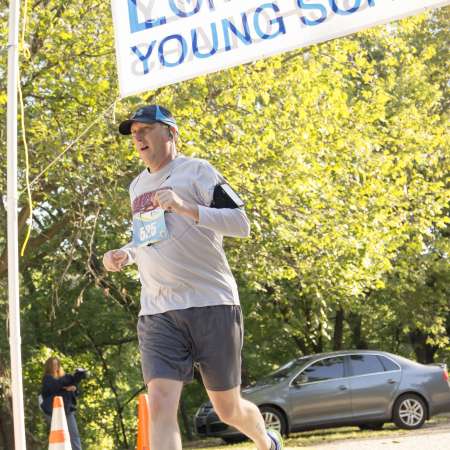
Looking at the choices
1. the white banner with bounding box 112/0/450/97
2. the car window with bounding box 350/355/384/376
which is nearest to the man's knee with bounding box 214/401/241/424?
the white banner with bounding box 112/0/450/97

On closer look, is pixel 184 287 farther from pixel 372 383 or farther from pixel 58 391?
pixel 372 383

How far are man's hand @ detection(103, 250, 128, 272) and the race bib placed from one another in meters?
0.20

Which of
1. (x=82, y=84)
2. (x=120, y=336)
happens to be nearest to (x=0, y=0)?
(x=82, y=84)

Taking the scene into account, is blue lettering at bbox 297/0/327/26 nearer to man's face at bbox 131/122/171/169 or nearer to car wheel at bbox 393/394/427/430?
man's face at bbox 131/122/171/169

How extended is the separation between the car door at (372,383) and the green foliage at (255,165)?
1.27 metres

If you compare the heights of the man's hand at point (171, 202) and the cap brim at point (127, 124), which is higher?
the cap brim at point (127, 124)

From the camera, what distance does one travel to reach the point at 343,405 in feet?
59.1

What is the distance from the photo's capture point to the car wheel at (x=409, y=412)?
1823 cm

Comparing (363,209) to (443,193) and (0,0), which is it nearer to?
(443,193)

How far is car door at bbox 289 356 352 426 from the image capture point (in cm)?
1773

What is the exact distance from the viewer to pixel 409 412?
18.3 m

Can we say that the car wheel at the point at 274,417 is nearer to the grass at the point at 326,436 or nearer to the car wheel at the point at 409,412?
the grass at the point at 326,436

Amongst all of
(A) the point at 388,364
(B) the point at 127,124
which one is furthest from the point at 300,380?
(B) the point at 127,124

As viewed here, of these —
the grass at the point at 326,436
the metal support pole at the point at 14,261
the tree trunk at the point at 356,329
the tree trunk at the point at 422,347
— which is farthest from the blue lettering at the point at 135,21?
the tree trunk at the point at 422,347
